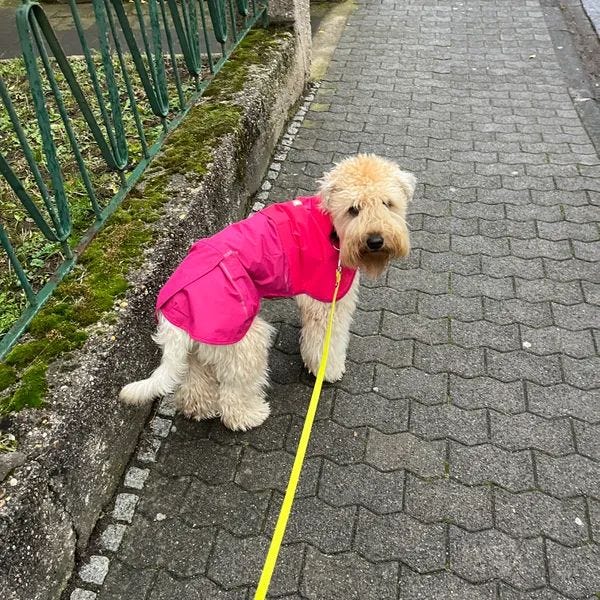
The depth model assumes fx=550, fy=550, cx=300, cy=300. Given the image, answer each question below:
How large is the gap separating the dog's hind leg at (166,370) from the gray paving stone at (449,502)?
1379mm

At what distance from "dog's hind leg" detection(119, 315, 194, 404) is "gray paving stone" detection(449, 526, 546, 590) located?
5.15ft

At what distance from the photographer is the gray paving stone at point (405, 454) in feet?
9.85

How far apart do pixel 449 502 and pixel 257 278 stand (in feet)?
5.01

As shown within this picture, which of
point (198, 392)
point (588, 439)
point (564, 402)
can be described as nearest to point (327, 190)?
point (198, 392)

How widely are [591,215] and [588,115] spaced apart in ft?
6.75

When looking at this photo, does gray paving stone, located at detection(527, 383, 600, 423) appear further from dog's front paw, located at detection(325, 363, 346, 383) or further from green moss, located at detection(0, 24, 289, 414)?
green moss, located at detection(0, 24, 289, 414)

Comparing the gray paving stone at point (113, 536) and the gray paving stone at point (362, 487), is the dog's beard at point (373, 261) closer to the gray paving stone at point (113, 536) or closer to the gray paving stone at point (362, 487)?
the gray paving stone at point (362, 487)

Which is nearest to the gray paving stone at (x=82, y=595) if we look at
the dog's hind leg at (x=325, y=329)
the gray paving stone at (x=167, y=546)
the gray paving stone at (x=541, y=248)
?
the gray paving stone at (x=167, y=546)

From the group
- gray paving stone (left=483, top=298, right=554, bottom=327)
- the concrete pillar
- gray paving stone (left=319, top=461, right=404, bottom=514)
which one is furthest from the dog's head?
the concrete pillar

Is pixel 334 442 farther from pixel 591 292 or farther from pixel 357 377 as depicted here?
pixel 591 292

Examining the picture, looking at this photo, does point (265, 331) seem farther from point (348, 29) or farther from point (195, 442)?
point (348, 29)

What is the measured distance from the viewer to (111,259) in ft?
10.2

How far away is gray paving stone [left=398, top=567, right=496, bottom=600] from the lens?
2.50 metres

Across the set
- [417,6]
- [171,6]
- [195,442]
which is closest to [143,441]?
[195,442]
